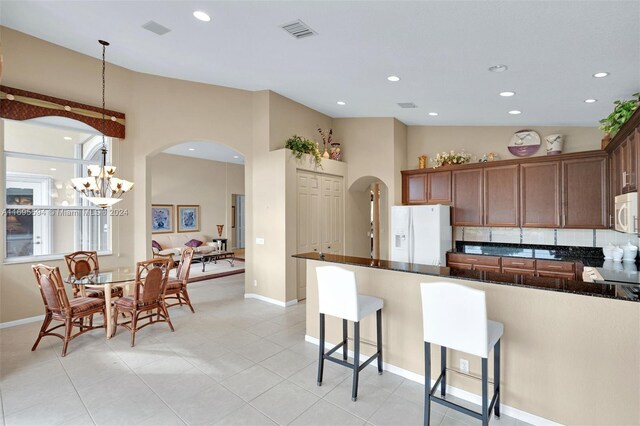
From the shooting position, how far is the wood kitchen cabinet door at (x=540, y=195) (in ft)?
16.0

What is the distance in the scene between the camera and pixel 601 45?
2.63m

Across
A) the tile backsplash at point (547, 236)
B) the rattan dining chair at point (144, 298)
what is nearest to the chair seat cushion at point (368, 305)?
the rattan dining chair at point (144, 298)

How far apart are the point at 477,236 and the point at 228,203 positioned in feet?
27.4

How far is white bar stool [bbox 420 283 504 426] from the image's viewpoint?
6.58 ft

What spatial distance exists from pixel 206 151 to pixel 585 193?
889 cm

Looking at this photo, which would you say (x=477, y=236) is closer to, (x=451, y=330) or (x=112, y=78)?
(x=451, y=330)

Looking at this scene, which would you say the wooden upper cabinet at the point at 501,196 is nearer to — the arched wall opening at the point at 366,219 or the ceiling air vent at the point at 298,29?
the arched wall opening at the point at 366,219

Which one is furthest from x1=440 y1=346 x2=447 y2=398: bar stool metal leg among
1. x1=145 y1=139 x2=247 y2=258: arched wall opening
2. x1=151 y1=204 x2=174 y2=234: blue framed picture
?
x1=151 y1=204 x2=174 y2=234: blue framed picture

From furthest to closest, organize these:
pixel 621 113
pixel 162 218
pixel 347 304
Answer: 1. pixel 162 218
2. pixel 621 113
3. pixel 347 304

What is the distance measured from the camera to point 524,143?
17.7 ft

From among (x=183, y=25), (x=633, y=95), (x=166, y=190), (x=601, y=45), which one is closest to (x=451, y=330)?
(x=601, y=45)

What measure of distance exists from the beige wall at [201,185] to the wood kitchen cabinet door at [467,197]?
26.0ft

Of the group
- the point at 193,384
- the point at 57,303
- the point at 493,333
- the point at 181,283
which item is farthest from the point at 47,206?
the point at 493,333

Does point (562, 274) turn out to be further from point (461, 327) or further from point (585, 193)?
point (461, 327)
